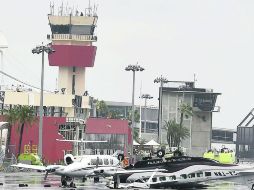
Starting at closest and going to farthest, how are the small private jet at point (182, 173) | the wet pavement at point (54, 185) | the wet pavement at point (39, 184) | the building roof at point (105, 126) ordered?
the small private jet at point (182, 173)
the wet pavement at point (39, 184)
the wet pavement at point (54, 185)
the building roof at point (105, 126)

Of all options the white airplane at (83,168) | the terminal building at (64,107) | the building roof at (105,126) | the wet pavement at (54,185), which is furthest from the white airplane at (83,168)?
the building roof at (105,126)

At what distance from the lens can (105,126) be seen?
14775cm

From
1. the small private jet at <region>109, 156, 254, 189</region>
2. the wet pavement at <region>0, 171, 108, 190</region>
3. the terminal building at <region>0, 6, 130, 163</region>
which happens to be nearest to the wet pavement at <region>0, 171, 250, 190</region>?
the wet pavement at <region>0, 171, 108, 190</region>

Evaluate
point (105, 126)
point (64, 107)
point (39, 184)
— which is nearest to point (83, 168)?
point (39, 184)

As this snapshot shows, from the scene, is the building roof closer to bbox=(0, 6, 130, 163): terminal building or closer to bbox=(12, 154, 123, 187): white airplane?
bbox=(0, 6, 130, 163): terminal building

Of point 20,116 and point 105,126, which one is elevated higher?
point 20,116

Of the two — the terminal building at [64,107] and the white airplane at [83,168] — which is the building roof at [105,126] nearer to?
the terminal building at [64,107]

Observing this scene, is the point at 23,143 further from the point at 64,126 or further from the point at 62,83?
the point at 62,83

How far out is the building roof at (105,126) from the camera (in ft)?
475

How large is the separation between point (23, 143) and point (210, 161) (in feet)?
255

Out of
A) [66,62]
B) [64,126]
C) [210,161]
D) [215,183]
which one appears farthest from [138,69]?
[210,161]

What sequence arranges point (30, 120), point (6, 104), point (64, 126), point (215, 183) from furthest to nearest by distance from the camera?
point (6, 104), point (64, 126), point (30, 120), point (215, 183)

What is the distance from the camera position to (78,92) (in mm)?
197000

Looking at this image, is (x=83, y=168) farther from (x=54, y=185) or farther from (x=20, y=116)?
(x=20, y=116)
